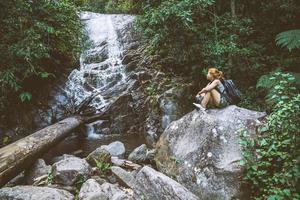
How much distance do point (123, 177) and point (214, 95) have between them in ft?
7.48

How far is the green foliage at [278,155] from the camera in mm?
4064

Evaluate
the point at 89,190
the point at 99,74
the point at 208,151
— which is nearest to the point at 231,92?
the point at 208,151

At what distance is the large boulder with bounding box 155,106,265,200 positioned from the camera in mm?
4504

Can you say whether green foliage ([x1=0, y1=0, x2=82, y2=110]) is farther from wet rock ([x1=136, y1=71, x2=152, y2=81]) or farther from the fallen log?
wet rock ([x1=136, y1=71, x2=152, y2=81])

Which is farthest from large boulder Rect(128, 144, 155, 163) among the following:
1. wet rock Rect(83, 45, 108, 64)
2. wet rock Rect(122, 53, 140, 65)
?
wet rock Rect(83, 45, 108, 64)

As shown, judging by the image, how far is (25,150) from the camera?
6.00 metres

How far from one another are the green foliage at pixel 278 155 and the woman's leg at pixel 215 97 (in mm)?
1082

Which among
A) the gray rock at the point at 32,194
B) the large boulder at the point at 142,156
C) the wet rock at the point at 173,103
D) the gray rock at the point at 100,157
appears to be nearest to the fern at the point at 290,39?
the wet rock at the point at 173,103

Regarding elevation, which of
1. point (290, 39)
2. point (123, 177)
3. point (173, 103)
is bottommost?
point (123, 177)

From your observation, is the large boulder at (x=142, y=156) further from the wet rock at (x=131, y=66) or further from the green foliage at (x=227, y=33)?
the wet rock at (x=131, y=66)

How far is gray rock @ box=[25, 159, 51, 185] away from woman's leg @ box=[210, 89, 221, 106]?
353cm

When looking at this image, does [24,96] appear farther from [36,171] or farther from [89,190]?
[89,190]

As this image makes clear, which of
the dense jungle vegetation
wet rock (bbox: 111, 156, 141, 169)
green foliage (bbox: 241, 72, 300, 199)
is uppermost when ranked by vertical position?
the dense jungle vegetation

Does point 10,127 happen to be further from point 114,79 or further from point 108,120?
point 114,79
